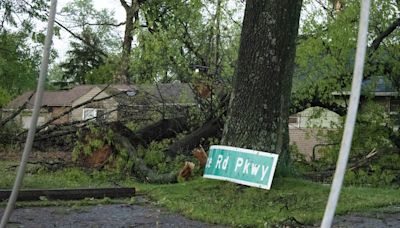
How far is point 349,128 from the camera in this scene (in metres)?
2.39

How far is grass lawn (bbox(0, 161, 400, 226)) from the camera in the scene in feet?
19.5

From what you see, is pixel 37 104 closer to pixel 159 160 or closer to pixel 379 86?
pixel 159 160

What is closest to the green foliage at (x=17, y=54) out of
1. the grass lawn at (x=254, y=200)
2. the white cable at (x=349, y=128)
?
the grass lawn at (x=254, y=200)

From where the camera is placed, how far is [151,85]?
12.8 metres

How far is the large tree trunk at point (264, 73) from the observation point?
7.25m

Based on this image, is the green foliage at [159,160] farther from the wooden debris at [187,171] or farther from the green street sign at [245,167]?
the green street sign at [245,167]

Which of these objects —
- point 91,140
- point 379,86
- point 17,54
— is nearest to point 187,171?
point 91,140

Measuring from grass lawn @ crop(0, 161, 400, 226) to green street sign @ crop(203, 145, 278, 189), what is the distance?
0.15 metres

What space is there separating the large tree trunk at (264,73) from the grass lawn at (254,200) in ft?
2.01

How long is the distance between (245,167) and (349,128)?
455 cm

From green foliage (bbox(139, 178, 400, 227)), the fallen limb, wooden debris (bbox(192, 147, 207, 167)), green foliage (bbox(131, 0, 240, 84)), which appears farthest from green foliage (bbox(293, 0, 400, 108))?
green foliage (bbox(139, 178, 400, 227))

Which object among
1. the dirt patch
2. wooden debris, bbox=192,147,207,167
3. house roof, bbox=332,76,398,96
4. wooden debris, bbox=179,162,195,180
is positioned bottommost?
the dirt patch

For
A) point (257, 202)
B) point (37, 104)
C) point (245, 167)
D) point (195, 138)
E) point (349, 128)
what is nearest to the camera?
point (349, 128)

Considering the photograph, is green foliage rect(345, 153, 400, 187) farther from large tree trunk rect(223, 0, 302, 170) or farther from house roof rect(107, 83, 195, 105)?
large tree trunk rect(223, 0, 302, 170)
